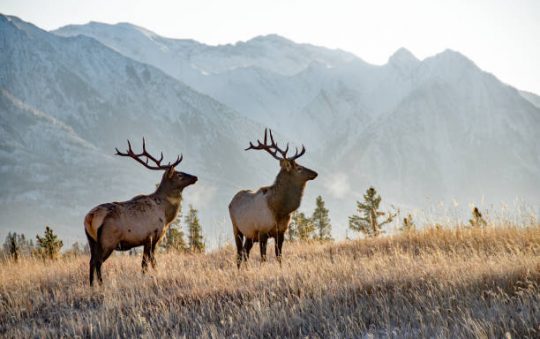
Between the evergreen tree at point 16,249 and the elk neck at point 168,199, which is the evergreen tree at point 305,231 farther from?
the evergreen tree at point 16,249

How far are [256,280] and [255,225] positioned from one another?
2.64m

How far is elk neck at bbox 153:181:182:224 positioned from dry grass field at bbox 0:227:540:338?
1.63 meters

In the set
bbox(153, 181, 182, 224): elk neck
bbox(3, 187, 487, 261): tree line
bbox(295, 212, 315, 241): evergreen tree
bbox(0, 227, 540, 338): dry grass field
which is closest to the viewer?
bbox(0, 227, 540, 338): dry grass field

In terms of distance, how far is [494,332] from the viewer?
184 inches

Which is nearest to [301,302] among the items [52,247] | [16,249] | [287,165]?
[287,165]

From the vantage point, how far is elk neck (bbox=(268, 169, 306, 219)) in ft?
33.7

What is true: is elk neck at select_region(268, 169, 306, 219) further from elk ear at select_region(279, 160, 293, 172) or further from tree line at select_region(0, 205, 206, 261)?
tree line at select_region(0, 205, 206, 261)

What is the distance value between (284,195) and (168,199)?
251 cm

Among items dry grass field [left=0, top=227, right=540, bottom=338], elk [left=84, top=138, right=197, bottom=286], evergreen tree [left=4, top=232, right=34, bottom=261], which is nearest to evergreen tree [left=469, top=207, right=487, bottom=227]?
dry grass field [left=0, top=227, right=540, bottom=338]

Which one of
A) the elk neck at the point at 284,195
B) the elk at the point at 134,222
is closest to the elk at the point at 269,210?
the elk neck at the point at 284,195

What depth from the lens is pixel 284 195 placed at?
33.9ft

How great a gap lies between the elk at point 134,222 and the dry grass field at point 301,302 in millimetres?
597

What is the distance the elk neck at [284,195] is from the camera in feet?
33.7

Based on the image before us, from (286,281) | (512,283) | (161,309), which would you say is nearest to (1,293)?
(161,309)
